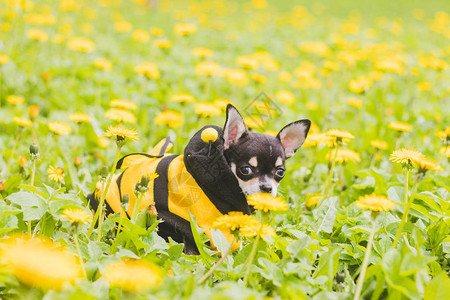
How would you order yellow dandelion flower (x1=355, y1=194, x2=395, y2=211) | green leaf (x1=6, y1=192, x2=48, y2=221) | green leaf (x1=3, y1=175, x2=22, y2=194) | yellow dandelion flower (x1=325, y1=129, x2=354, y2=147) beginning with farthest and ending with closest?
green leaf (x1=3, y1=175, x2=22, y2=194) < yellow dandelion flower (x1=325, y1=129, x2=354, y2=147) < green leaf (x1=6, y1=192, x2=48, y2=221) < yellow dandelion flower (x1=355, y1=194, x2=395, y2=211)

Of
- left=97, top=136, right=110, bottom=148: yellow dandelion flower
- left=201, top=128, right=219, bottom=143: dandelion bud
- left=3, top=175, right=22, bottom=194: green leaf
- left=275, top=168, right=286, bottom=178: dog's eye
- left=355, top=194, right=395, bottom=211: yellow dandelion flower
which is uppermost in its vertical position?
left=201, top=128, right=219, bottom=143: dandelion bud

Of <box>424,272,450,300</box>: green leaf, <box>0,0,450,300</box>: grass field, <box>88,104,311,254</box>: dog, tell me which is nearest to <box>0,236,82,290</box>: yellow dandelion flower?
<box>0,0,450,300</box>: grass field

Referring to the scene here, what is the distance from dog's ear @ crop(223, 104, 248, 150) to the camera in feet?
6.91

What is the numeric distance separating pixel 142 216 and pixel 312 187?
1.52m

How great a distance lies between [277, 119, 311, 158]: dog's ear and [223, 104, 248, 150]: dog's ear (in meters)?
0.25

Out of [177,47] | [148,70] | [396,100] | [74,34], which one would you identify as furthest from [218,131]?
[74,34]

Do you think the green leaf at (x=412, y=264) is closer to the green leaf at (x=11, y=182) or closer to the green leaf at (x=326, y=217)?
the green leaf at (x=326, y=217)

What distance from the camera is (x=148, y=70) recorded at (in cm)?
367

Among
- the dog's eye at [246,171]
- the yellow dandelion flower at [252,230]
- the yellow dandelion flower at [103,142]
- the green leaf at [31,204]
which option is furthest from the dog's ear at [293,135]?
the yellow dandelion flower at [103,142]

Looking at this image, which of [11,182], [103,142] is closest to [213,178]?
[11,182]

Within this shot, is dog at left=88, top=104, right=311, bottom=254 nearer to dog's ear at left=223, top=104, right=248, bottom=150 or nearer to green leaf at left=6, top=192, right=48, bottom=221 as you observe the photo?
dog's ear at left=223, top=104, right=248, bottom=150

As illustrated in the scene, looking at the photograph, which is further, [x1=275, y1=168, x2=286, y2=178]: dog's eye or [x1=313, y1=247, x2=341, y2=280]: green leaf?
[x1=275, y1=168, x2=286, y2=178]: dog's eye

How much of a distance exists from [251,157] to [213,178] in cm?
21

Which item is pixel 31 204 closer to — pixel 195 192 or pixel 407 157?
pixel 195 192
